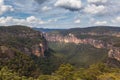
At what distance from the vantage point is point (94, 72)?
80.8 m

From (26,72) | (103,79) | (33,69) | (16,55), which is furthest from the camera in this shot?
(16,55)

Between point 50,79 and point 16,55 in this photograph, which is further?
point 16,55

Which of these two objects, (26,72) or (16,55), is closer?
(26,72)

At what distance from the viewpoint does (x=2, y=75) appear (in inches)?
2623

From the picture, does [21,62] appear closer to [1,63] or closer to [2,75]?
[1,63]

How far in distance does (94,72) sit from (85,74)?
5.54 metres

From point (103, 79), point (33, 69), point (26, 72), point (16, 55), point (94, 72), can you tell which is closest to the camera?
point (103, 79)

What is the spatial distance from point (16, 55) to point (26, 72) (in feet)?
62.4

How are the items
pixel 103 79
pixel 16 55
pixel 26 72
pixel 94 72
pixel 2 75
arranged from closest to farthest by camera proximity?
pixel 2 75
pixel 103 79
pixel 94 72
pixel 26 72
pixel 16 55

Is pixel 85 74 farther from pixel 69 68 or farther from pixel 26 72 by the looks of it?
pixel 26 72

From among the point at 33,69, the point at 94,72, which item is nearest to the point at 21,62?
the point at 33,69

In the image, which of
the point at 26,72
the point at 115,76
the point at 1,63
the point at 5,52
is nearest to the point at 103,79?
the point at 115,76

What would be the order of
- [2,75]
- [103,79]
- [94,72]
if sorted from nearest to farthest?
[2,75]
[103,79]
[94,72]

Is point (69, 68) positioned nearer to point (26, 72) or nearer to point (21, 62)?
point (26, 72)
